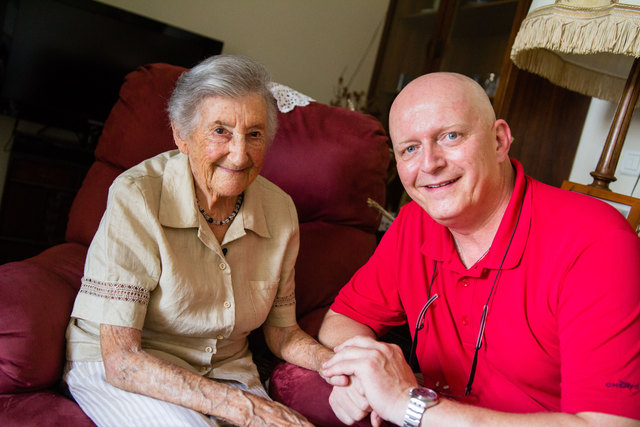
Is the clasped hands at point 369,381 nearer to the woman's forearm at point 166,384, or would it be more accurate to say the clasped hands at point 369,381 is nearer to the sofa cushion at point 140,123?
→ the woman's forearm at point 166,384

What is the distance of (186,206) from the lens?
1168 mm

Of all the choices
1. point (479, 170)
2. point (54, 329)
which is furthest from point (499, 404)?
point (54, 329)

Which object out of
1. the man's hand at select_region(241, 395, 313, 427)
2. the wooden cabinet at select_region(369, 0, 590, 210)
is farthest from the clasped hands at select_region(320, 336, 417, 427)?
the wooden cabinet at select_region(369, 0, 590, 210)

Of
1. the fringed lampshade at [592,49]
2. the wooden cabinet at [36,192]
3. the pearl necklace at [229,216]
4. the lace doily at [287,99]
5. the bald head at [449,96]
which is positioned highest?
the fringed lampshade at [592,49]

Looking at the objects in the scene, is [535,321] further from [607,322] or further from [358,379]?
[358,379]

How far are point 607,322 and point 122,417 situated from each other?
0.92 meters

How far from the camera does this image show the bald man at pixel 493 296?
2.81ft

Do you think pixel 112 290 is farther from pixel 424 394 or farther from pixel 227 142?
pixel 424 394

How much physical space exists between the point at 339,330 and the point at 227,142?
A: 55cm

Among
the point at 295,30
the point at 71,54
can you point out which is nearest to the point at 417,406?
the point at 71,54

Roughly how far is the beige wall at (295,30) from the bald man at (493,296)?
2.16 meters

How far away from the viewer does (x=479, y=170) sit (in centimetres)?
105

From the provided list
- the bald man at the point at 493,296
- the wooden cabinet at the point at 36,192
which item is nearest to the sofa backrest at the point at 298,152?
the bald man at the point at 493,296

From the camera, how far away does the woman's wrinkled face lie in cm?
115
